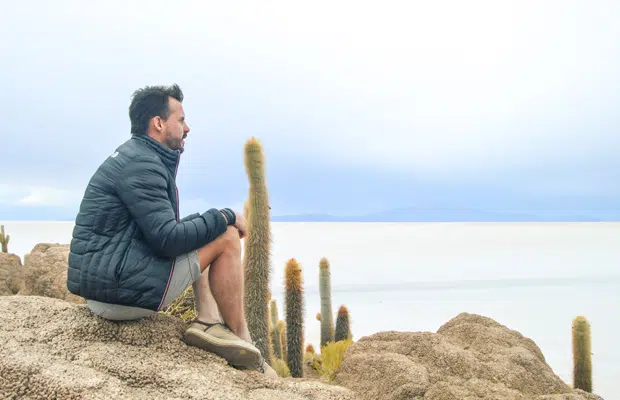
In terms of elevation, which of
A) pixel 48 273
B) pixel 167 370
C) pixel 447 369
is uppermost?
pixel 48 273

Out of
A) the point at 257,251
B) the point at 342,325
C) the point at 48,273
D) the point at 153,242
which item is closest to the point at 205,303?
the point at 153,242

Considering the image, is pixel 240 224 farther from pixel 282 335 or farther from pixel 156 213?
pixel 282 335

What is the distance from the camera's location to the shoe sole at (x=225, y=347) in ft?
13.9

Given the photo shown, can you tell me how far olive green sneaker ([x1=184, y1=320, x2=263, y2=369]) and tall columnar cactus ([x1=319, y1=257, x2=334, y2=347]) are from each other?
582 centimetres

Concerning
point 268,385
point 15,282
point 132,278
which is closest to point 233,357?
point 268,385

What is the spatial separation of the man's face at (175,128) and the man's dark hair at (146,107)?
41 mm

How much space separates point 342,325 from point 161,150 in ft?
23.7

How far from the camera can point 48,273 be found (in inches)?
333

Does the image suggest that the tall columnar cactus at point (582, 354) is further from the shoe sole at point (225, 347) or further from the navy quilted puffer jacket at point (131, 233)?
the navy quilted puffer jacket at point (131, 233)

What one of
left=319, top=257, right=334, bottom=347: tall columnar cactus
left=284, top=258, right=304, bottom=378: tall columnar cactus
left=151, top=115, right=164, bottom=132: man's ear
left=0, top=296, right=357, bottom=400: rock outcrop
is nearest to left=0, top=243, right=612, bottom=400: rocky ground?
left=0, top=296, right=357, bottom=400: rock outcrop

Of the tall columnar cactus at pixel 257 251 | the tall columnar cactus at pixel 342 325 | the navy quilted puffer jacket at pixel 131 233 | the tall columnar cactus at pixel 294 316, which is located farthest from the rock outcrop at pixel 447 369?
the tall columnar cactus at pixel 342 325

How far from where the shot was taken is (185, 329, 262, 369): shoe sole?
423 cm

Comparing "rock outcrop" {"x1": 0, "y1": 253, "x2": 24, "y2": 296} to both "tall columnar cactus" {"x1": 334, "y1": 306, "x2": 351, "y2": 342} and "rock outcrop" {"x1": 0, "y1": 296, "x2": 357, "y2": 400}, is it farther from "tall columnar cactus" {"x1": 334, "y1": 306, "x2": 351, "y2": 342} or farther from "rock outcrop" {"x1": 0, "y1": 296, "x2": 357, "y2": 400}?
"rock outcrop" {"x1": 0, "y1": 296, "x2": 357, "y2": 400}

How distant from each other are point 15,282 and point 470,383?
911cm
